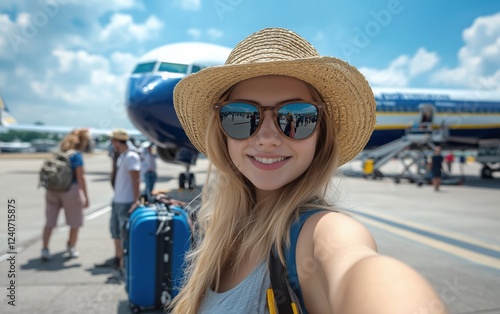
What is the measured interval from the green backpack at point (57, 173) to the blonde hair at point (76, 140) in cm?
13

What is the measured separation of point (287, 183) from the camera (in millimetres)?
1205

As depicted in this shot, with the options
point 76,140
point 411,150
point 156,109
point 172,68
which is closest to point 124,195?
point 76,140

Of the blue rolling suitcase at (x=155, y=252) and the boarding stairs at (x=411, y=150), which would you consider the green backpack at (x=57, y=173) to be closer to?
the blue rolling suitcase at (x=155, y=252)

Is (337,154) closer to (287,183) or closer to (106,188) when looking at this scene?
(287,183)

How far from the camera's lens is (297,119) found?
3.68 feet

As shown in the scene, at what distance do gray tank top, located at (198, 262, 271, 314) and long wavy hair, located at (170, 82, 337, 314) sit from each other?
0.06m

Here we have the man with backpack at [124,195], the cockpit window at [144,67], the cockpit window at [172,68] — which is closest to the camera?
the man with backpack at [124,195]

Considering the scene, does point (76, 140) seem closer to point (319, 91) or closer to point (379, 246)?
point (319, 91)

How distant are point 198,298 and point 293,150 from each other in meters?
0.59

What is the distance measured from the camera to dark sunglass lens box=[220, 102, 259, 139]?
1174 millimetres

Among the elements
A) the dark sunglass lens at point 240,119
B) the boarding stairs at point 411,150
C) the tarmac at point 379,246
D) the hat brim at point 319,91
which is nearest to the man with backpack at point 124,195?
the tarmac at point 379,246

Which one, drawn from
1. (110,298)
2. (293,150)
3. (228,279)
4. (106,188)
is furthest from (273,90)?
(106,188)

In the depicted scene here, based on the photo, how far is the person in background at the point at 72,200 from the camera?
441 centimetres

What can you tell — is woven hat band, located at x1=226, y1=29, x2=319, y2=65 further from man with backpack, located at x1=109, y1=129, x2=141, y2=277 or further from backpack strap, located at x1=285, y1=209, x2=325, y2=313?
man with backpack, located at x1=109, y1=129, x2=141, y2=277
